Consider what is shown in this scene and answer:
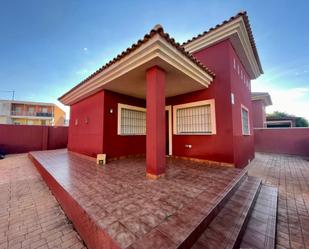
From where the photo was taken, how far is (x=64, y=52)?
511 inches

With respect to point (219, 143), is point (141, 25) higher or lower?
higher

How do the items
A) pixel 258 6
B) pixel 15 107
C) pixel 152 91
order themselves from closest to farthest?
pixel 152 91 < pixel 258 6 < pixel 15 107

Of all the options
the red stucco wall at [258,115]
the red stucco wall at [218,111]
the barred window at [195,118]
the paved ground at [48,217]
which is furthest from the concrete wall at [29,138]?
the red stucco wall at [258,115]

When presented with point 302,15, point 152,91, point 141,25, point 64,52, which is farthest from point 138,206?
point 64,52

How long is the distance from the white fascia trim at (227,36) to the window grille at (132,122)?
371 cm

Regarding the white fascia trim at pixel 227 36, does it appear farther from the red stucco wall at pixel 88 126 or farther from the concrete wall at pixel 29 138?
the concrete wall at pixel 29 138

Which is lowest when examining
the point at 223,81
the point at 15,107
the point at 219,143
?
the point at 219,143

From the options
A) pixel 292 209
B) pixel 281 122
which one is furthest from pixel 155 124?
pixel 281 122

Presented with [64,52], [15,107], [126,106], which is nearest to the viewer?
[126,106]

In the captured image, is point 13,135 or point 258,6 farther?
point 13,135

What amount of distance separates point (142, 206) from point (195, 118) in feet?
13.9

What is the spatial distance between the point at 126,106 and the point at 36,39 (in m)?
12.5

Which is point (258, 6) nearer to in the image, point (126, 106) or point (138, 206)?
point (126, 106)

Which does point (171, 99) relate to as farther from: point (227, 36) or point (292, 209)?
point (292, 209)
